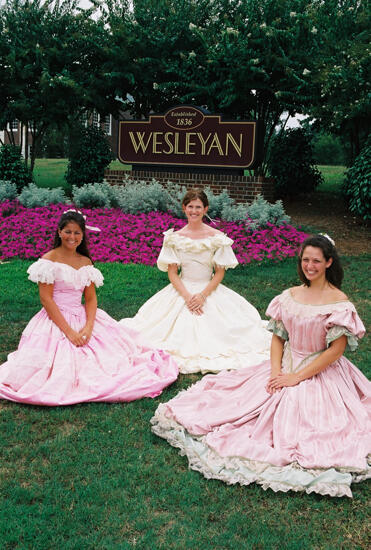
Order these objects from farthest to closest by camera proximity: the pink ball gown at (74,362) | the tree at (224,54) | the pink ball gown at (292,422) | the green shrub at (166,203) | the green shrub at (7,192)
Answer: the tree at (224,54) → the green shrub at (7,192) → the green shrub at (166,203) → the pink ball gown at (74,362) → the pink ball gown at (292,422)

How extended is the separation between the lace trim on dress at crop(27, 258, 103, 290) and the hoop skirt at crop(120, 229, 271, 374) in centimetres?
111

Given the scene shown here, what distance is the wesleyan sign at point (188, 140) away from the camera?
450 inches

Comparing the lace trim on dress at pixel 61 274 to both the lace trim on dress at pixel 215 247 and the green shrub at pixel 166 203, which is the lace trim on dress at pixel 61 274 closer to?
the lace trim on dress at pixel 215 247

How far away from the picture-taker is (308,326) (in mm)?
3529

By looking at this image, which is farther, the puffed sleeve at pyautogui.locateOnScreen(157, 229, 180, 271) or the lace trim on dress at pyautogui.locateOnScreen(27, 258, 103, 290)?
the puffed sleeve at pyautogui.locateOnScreen(157, 229, 180, 271)

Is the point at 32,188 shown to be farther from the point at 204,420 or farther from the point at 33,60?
the point at 204,420

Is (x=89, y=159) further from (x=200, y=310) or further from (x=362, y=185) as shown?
(x=200, y=310)

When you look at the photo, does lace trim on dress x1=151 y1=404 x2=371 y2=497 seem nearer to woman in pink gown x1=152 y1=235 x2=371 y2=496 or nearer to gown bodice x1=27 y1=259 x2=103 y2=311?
woman in pink gown x1=152 y1=235 x2=371 y2=496

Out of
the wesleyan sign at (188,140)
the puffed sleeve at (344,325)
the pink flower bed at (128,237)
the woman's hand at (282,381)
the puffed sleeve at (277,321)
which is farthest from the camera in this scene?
the wesleyan sign at (188,140)

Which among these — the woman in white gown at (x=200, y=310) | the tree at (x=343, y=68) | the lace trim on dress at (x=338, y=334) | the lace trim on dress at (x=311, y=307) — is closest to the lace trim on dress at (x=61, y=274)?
the woman in white gown at (x=200, y=310)

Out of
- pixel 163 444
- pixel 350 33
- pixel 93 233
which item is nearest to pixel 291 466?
pixel 163 444

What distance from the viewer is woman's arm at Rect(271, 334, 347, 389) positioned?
3469 mm

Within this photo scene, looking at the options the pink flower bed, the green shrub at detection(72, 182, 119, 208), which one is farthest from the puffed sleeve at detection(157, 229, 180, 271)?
the green shrub at detection(72, 182, 119, 208)

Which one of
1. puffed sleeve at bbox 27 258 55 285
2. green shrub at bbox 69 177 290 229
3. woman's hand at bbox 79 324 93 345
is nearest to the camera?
puffed sleeve at bbox 27 258 55 285
